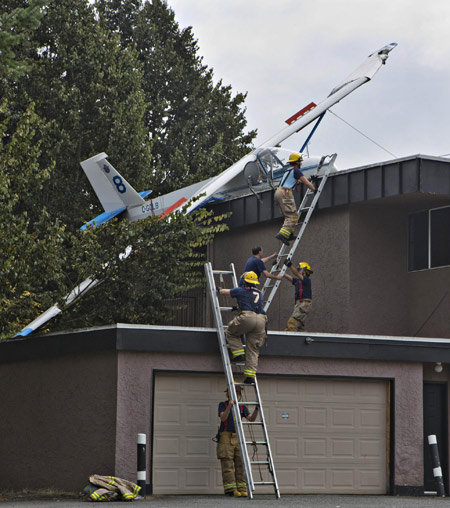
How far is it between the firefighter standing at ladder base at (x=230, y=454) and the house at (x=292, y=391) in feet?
2.79

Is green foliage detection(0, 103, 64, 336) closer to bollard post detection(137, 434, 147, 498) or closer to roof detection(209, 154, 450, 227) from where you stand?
bollard post detection(137, 434, 147, 498)

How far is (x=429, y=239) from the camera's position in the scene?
22.8 meters

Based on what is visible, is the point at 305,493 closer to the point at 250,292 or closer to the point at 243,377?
the point at 243,377

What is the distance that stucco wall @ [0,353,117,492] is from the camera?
58.9 feet

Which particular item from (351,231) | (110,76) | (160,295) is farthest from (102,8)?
(351,231)

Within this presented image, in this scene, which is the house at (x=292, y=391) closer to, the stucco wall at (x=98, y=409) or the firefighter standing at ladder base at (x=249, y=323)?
the stucco wall at (x=98, y=409)

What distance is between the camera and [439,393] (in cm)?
2019

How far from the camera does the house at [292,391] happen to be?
17859 millimetres

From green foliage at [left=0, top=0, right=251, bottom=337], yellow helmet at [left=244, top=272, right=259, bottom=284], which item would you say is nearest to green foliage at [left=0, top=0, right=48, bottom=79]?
green foliage at [left=0, top=0, right=251, bottom=337]

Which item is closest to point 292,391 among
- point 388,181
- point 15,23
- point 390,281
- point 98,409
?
point 98,409

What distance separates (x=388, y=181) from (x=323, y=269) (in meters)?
2.76

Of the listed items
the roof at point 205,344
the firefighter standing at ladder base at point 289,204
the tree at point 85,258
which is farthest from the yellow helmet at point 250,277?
the tree at point 85,258

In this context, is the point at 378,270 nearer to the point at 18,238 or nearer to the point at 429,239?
the point at 429,239

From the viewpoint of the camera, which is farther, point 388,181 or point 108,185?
point 108,185
